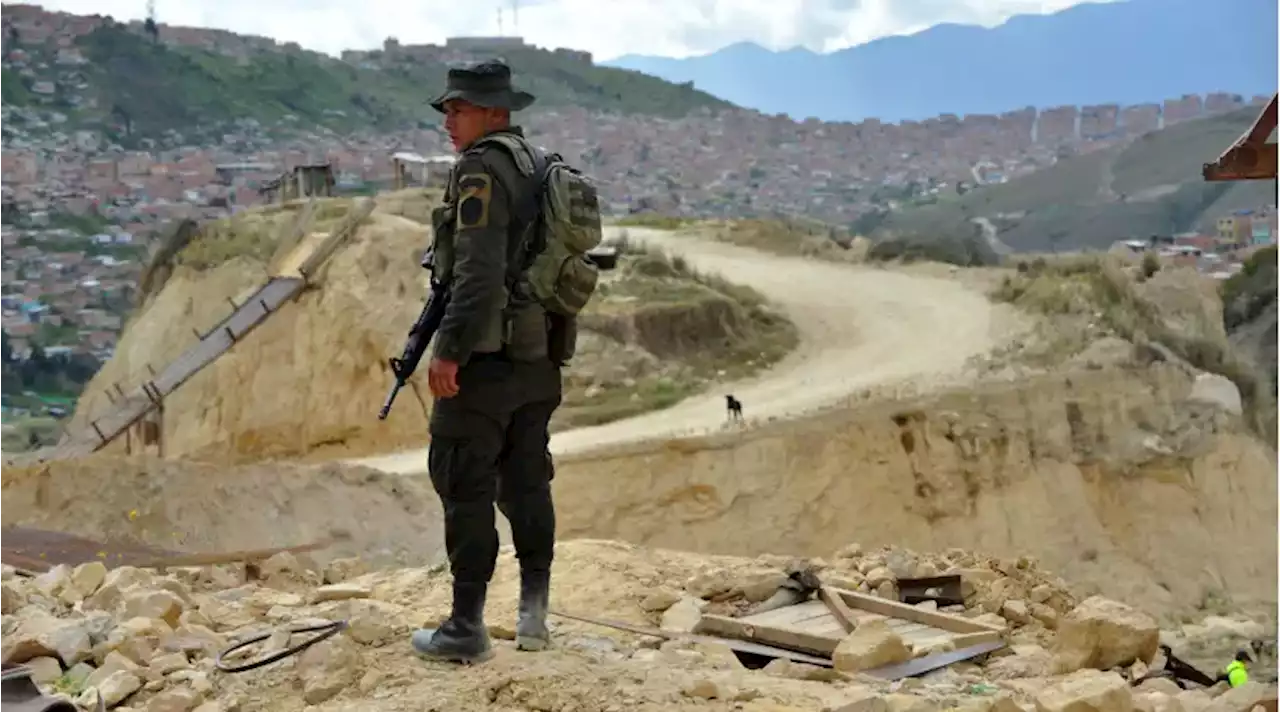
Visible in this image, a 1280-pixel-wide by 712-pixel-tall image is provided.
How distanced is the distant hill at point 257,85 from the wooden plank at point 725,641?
A: 15.4 metres

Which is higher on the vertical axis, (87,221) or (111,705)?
(87,221)

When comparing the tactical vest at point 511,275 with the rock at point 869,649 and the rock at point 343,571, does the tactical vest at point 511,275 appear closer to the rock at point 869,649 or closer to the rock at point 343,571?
the rock at point 869,649

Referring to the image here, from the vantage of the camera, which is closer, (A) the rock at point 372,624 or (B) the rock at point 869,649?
(A) the rock at point 372,624

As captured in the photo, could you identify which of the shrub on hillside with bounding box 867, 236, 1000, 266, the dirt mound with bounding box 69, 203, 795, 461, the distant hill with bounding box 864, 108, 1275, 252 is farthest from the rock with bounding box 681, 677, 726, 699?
the distant hill with bounding box 864, 108, 1275, 252

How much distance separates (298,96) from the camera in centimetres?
3409

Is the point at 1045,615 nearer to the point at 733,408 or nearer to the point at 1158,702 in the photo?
the point at 1158,702

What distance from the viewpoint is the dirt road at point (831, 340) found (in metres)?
14.9

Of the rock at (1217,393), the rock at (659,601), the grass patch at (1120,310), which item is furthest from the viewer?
the grass patch at (1120,310)

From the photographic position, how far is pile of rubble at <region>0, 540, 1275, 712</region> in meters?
4.92

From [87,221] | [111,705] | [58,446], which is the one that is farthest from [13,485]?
[87,221]

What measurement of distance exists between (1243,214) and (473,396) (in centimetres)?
2751

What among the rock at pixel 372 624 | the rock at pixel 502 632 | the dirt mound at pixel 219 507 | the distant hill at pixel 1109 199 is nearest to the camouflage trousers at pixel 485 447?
the rock at pixel 372 624

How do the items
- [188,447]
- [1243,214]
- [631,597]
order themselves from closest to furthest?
[631,597]
[188,447]
[1243,214]

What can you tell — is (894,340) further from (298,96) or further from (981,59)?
(981,59)
